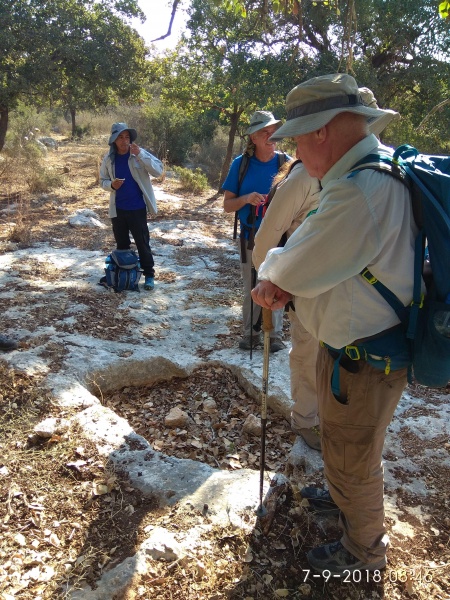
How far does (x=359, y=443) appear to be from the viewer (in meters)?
1.88

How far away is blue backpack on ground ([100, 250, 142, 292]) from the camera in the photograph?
228 inches

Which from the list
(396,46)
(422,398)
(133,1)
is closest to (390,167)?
(422,398)

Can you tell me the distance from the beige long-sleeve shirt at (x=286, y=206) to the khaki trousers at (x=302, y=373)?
0.45 metres

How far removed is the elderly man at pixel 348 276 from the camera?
1569 mm

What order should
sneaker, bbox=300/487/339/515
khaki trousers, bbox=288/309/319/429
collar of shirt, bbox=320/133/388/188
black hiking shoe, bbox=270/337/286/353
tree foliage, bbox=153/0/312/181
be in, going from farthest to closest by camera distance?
1. tree foliage, bbox=153/0/312/181
2. black hiking shoe, bbox=270/337/286/353
3. khaki trousers, bbox=288/309/319/429
4. sneaker, bbox=300/487/339/515
5. collar of shirt, bbox=320/133/388/188

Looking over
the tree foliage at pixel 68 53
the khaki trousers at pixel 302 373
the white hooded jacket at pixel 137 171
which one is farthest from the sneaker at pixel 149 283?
the tree foliage at pixel 68 53

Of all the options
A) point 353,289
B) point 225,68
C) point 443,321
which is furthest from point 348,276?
point 225,68

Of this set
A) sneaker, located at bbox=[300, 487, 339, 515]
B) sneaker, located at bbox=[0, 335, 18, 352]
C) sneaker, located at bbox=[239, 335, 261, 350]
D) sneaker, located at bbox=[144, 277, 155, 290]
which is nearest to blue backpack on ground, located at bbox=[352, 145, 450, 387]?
sneaker, located at bbox=[300, 487, 339, 515]

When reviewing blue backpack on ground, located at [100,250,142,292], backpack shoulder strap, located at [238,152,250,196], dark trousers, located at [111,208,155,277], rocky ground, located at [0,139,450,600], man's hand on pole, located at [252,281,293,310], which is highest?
backpack shoulder strap, located at [238,152,250,196]

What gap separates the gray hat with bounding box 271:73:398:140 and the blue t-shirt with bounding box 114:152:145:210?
4.22 meters

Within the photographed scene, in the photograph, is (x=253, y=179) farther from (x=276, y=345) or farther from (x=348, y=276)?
(x=348, y=276)

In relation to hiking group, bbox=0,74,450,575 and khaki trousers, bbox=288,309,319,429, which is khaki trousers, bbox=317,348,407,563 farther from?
khaki trousers, bbox=288,309,319,429

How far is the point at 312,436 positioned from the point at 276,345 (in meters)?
1.39

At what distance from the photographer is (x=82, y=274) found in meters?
6.34
